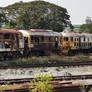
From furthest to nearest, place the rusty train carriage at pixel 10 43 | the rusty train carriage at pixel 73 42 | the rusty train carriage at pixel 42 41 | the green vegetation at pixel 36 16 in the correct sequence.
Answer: the green vegetation at pixel 36 16 < the rusty train carriage at pixel 73 42 < the rusty train carriage at pixel 42 41 < the rusty train carriage at pixel 10 43

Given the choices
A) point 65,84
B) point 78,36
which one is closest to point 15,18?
point 78,36

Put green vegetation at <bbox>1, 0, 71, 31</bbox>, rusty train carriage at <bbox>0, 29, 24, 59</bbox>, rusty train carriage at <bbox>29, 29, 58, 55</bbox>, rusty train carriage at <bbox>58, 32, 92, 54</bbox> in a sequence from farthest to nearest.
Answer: green vegetation at <bbox>1, 0, 71, 31</bbox>, rusty train carriage at <bbox>58, 32, 92, 54</bbox>, rusty train carriage at <bbox>29, 29, 58, 55</bbox>, rusty train carriage at <bbox>0, 29, 24, 59</bbox>

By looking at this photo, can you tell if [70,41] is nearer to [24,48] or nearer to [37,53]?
[37,53]

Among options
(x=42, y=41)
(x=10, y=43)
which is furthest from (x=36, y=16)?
(x=10, y=43)

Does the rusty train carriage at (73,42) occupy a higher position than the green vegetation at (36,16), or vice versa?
the green vegetation at (36,16)

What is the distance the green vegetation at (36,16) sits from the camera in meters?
37.9

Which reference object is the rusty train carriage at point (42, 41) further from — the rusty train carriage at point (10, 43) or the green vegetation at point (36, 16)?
the green vegetation at point (36, 16)

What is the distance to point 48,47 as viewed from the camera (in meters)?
23.0

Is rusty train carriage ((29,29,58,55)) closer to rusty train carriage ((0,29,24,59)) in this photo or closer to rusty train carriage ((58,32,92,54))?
rusty train carriage ((58,32,92,54))

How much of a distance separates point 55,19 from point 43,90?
33736 mm

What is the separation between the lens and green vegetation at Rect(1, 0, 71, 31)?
1494 inches

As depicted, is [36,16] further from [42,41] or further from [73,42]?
[42,41]

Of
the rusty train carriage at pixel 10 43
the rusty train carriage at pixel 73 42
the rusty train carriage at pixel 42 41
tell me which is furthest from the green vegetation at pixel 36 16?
the rusty train carriage at pixel 10 43

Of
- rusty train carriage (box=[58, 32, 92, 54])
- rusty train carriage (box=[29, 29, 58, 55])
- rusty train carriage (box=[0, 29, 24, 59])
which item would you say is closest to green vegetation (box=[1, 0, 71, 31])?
rusty train carriage (box=[58, 32, 92, 54])
